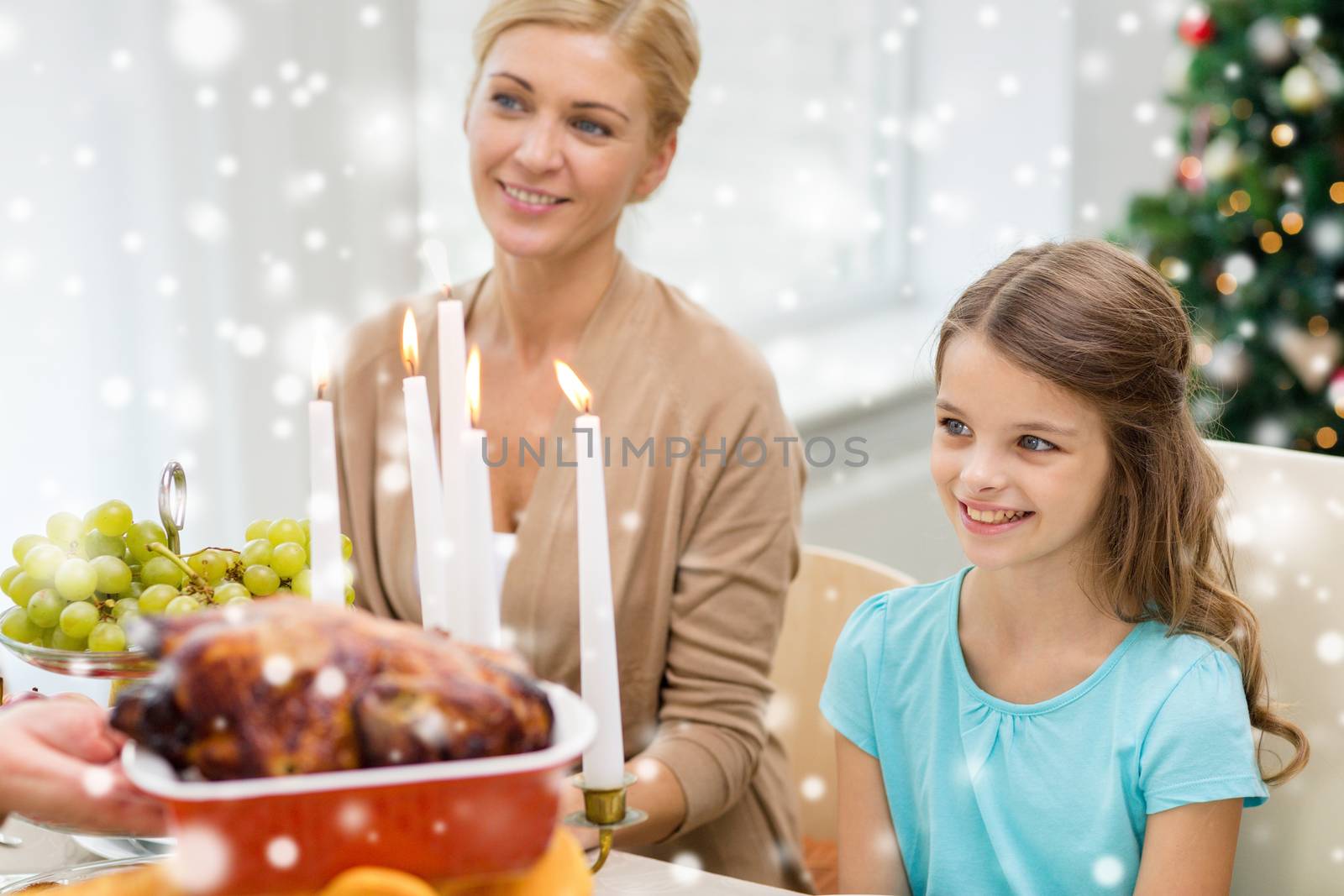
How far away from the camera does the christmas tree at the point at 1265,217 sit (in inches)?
94.3

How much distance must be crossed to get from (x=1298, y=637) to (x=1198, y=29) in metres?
1.79

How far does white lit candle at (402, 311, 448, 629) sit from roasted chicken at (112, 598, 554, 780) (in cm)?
13

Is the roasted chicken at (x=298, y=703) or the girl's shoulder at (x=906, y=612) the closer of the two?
the roasted chicken at (x=298, y=703)

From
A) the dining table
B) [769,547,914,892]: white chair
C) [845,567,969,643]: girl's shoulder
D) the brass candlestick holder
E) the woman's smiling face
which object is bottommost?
[769,547,914,892]: white chair

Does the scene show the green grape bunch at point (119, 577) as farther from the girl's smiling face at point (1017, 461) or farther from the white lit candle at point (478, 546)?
the girl's smiling face at point (1017, 461)

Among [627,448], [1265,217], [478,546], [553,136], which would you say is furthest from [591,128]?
[1265,217]

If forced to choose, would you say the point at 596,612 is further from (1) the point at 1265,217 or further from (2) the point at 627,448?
(1) the point at 1265,217

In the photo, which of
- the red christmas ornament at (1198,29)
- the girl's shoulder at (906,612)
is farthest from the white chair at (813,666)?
the red christmas ornament at (1198,29)

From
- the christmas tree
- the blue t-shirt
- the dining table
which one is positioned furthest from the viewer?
the christmas tree

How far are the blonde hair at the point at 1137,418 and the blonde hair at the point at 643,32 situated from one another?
48 centimetres

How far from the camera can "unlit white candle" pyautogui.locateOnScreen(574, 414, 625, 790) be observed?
21.4 inches

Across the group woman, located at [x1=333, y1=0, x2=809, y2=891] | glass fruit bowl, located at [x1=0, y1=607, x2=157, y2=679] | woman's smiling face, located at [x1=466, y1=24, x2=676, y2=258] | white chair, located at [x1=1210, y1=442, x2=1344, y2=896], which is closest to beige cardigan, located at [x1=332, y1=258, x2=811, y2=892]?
woman, located at [x1=333, y1=0, x2=809, y2=891]

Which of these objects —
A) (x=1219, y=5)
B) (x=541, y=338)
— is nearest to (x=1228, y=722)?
(x=541, y=338)

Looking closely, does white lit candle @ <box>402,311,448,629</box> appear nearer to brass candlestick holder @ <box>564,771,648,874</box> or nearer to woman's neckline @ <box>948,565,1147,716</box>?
brass candlestick holder @ <box>564,771,648,874</box>
